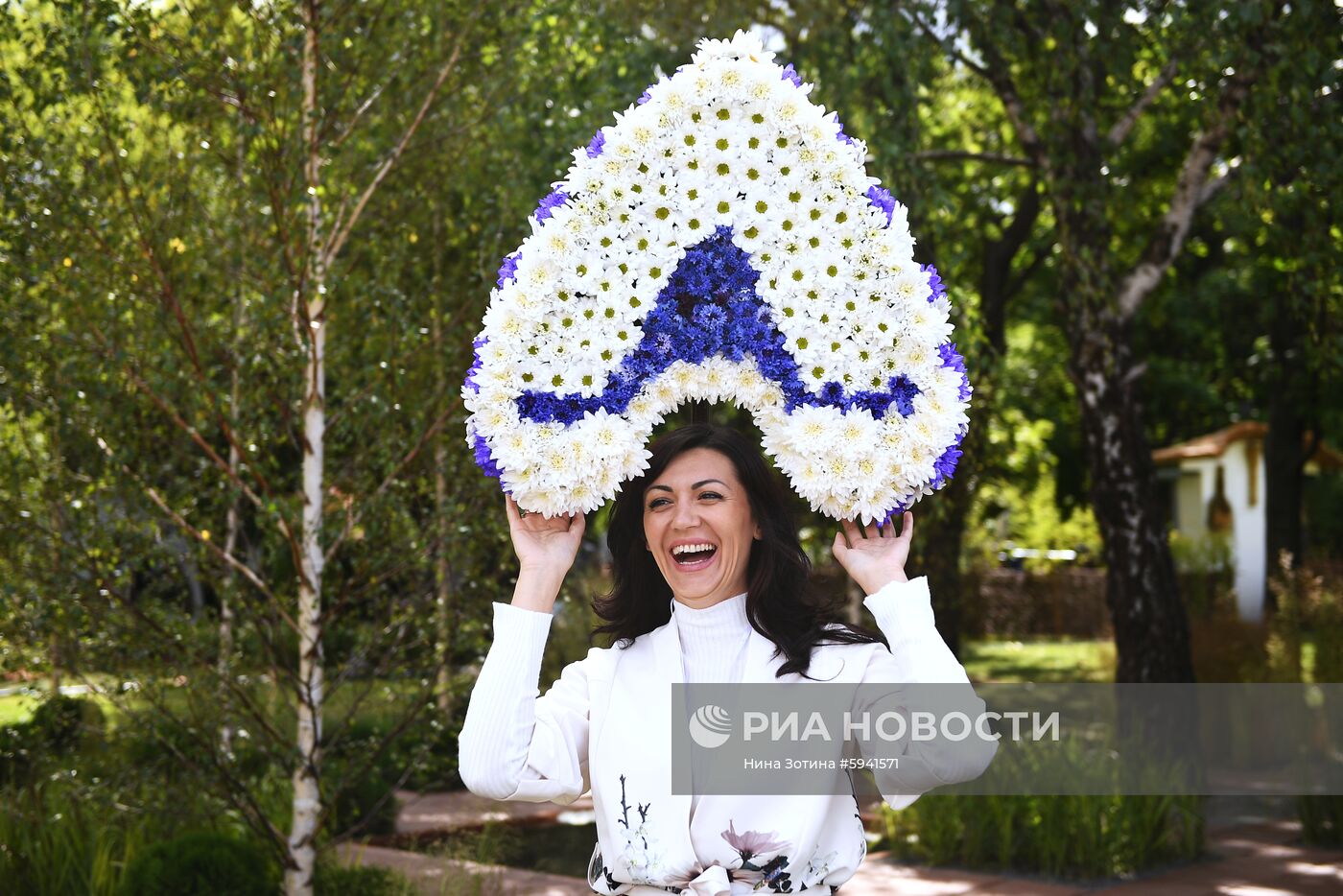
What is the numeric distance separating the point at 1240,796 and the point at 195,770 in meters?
7.28

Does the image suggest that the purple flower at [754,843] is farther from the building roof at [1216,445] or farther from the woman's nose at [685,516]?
the building roof at [1216,445]

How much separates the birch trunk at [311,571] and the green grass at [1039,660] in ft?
35.0

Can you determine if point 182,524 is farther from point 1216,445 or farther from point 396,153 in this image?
point 1216,445

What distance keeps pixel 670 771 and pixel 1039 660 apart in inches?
730

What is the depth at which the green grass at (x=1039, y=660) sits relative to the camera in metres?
16.5

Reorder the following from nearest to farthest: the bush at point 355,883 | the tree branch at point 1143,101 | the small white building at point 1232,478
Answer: the bush at point 355,883 → the tree branch at point 1143,101 → the small white building at point 1232,478

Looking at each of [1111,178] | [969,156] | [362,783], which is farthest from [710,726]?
[969,156]

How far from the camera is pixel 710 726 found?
2.89m

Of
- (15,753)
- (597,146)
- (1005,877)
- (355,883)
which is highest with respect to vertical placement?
(597,146)

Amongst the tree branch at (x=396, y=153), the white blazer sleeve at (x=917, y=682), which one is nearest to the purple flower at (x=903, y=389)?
the white blazer sleeve at (x=917, y=682)

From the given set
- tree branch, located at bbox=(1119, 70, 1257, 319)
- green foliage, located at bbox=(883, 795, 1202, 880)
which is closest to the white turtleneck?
green foliage, located at bbox=(883, 795, 1202, 880)

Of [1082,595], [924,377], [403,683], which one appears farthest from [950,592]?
[1082,595]

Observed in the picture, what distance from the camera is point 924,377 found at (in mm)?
2846

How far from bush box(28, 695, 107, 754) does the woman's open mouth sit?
4194 millimetres
